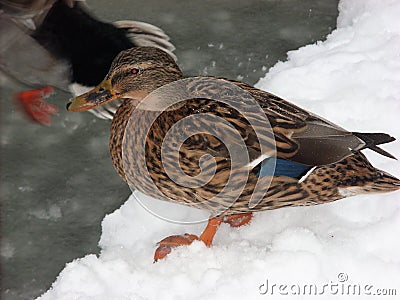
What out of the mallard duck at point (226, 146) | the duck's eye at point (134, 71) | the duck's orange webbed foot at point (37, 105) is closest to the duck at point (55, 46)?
the duck's orange webbed foot at point (37, 105)

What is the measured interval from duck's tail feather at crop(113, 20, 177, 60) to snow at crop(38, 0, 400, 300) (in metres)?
1.00

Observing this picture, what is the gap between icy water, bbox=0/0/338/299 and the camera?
3160 millimetres

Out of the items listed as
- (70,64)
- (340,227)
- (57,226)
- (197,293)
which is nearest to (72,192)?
(57,226)

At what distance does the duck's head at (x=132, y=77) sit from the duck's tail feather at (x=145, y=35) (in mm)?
1401

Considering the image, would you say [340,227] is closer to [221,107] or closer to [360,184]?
[360,184]

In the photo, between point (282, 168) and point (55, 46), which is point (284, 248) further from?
point (55, 46)

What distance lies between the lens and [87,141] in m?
3.60

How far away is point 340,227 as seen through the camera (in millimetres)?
2510

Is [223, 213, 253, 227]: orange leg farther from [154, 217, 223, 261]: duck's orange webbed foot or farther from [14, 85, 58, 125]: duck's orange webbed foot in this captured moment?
[14, 85, 58, 125]: duck's orange webbed foot

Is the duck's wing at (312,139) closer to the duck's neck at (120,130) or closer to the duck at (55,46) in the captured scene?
the duck's neck at (120,130)

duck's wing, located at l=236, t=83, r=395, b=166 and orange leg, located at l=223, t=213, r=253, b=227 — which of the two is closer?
duck's wing, located at l=236, t=83, r=395, b=166

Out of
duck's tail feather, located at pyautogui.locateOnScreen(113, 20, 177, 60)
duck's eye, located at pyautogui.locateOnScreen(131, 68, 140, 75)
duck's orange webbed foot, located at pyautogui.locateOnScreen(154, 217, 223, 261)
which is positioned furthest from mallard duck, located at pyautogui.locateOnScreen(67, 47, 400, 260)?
duck's tail feather, located at pyautogui.locateOnScreen(113, 20, 177, 60)

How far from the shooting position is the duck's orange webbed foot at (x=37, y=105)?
3.71 m

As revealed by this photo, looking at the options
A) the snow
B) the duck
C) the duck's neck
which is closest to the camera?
the snow
